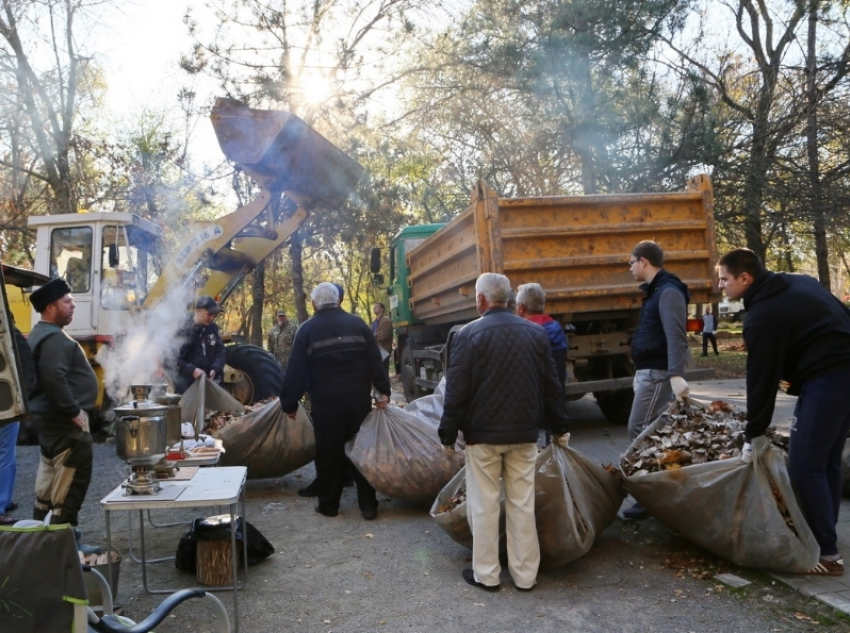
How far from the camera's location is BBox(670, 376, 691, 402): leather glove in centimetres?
453

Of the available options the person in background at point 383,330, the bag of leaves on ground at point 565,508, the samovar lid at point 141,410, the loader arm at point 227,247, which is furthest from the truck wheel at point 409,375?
the samovar lid at point 141,410

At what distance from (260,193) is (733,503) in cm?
648

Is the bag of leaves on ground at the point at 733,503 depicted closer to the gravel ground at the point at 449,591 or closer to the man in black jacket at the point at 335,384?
the gravel ground at the point at 449,591

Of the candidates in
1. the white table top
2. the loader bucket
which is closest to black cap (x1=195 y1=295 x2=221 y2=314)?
the loader bucket

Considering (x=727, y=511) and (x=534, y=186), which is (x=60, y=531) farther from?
(x=534, y=186)

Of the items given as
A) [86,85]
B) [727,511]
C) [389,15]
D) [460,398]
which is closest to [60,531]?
[460,398]

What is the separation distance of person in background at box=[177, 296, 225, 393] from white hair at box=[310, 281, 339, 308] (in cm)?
161

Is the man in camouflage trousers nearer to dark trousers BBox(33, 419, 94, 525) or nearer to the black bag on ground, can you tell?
dark trousers BBox(33, 419, 94, 525)

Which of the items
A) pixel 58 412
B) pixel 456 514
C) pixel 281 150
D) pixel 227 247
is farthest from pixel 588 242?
pixel 58 412

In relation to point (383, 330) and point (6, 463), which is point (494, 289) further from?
point (383, 330)

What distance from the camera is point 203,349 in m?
6.96

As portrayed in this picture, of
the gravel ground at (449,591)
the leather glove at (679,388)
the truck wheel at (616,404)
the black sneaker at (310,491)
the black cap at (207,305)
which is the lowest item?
the gravel ground at (449,591)

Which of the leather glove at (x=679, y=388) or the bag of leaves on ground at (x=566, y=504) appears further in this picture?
the leather glove at (x=679, y=388)

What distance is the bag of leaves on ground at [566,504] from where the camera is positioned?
390 cm
